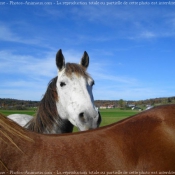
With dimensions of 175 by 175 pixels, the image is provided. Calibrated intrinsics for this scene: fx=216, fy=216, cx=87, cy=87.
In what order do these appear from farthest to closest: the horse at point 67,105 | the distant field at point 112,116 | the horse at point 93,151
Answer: the distant field at point 112,116 → the horse at point 67,105 → the horse at point 93,151

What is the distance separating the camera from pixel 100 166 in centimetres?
145

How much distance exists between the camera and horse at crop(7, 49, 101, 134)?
12.7 feet

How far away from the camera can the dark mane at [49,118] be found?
4.10 m

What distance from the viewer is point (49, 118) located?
13.6 feet

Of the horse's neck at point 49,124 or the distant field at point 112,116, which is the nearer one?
the horse's neck at point 49,124

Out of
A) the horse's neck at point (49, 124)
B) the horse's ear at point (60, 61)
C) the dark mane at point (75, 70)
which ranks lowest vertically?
the horse's neck at point (49, 124)

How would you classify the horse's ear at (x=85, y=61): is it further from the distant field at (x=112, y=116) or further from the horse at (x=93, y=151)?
the distant field at (x=112, y=116)

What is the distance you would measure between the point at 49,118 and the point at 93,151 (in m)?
2.76

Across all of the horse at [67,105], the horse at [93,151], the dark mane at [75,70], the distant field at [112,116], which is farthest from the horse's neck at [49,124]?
the distant field at [112,116]

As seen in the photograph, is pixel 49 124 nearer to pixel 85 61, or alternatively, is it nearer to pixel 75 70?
pixel 75 70

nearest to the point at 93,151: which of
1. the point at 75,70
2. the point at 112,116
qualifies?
the point at 75,70

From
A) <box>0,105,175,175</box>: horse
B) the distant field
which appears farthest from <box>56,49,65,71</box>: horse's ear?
the distant field

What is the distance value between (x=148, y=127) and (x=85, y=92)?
98.1 inches

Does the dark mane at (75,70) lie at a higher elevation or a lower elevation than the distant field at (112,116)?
lower
